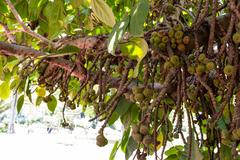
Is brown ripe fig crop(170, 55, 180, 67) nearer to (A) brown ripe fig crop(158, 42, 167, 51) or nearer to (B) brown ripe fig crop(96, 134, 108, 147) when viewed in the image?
(A) brown ripe fig crop(158, 42, 167, 51)

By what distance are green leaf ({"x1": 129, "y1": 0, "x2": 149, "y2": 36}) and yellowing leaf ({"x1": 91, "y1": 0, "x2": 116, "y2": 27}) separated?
0.30 ft

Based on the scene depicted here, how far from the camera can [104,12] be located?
55 centimetres

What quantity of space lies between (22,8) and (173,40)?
61 centimetres

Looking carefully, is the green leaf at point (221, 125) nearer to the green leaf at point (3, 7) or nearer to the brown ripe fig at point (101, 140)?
the brown ripe fig at point (101, 140)

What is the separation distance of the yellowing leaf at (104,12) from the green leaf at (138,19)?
93 mm

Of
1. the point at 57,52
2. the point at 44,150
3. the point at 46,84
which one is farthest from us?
the point at 44,150

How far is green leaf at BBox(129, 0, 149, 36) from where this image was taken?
43 cm

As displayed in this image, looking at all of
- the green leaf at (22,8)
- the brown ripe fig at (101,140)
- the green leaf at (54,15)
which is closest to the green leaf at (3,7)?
the green leaf at (22,8)

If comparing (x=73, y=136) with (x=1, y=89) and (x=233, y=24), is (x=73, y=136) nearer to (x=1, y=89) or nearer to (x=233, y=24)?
(x=1, y=89)

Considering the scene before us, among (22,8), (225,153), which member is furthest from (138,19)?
(22,8)

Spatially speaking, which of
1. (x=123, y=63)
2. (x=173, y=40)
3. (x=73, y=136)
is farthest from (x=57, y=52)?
(x=73, y=136)

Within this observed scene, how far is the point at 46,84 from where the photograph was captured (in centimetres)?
87

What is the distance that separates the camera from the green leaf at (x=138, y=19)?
16.9 inches

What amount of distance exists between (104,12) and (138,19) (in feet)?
0.40
